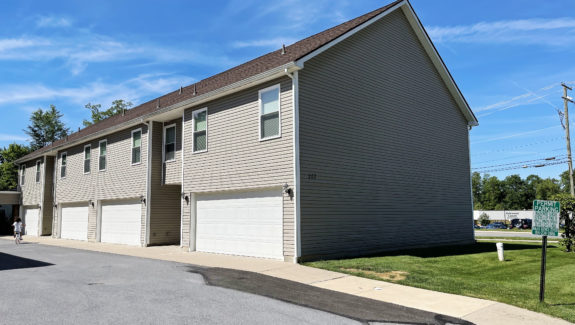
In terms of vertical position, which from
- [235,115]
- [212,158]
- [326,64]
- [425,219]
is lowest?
[425,219]

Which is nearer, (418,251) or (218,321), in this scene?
(218,321)

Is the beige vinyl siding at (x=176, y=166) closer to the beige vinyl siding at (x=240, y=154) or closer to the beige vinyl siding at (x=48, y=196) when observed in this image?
the beige vinyl siding at (x=240, y=154)

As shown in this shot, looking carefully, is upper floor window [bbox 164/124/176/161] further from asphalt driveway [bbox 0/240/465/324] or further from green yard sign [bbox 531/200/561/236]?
green yard sign [bbox 531/200/561/236]

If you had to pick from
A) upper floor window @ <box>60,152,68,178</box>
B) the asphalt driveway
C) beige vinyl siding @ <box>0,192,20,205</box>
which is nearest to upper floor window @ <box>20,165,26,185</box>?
beige vinyl siding @ <box>0,192,20,205</box>

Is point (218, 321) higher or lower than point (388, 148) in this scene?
lower

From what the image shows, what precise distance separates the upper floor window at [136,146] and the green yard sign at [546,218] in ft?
56.0

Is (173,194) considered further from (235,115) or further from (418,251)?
(418,251)

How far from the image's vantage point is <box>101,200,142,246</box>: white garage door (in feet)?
65.6

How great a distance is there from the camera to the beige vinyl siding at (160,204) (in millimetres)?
19438

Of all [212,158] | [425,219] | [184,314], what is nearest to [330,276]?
[184,314]

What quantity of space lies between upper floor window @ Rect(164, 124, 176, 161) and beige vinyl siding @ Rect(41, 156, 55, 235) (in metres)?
14.6

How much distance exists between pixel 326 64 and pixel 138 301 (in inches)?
389

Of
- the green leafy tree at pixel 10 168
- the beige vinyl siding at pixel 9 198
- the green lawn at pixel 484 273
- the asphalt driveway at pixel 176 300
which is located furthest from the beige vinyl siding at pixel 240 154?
the green leafy tree at pixel 10 168

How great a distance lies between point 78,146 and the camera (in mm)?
25531
